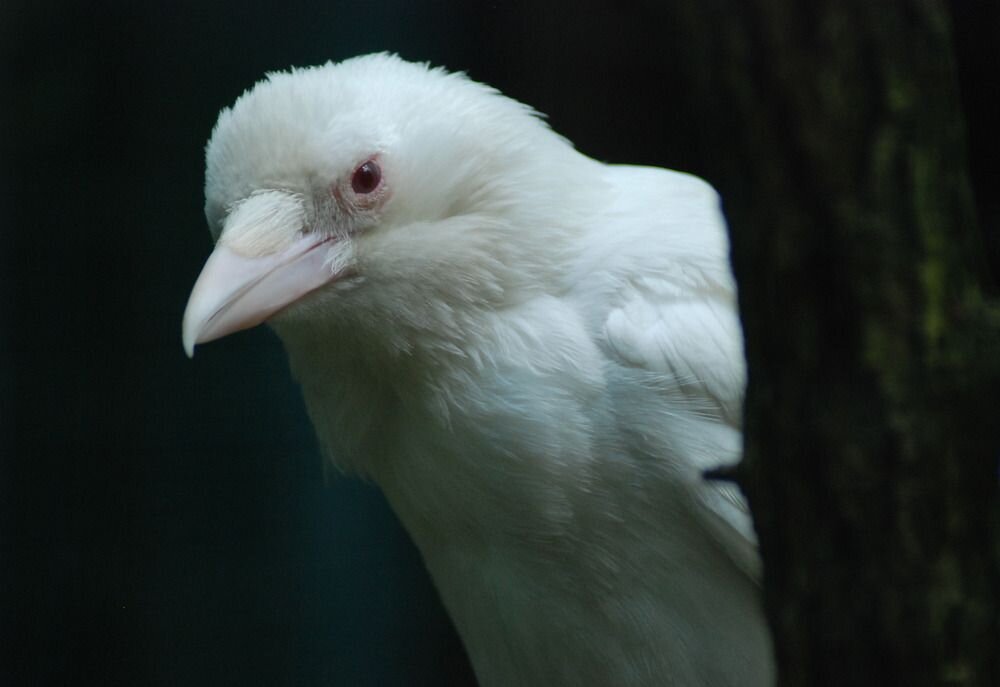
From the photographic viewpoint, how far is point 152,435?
9.61 feet

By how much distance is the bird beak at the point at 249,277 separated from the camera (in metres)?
1.67

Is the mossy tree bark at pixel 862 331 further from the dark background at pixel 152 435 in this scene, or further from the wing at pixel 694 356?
Answer: the dark background at pixel 152 435

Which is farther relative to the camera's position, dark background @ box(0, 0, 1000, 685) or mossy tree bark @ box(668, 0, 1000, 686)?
dark background @ box(0, 0, 1000, 685)

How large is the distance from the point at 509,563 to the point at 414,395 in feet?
0.86

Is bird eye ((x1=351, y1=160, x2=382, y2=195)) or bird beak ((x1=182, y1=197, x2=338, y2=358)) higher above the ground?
bird eye ((x1=351, y1=160, x2=382, y2=195))

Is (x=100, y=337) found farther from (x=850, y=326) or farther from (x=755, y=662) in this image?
(x=850, y=326)

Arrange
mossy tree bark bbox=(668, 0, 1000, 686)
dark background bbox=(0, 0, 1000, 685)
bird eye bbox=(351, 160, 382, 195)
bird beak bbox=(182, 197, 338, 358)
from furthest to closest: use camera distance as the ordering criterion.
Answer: dark background bbox=(0, 0, 1000, 685) < bird eye bbox=(351, 160, 382, 195) < bird beak bbox=(182, 197, 338, 358) < mossy tree bark bbox=(668, 0, 1000, 686)

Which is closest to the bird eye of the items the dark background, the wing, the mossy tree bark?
the wing

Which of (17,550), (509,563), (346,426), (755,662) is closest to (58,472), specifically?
(17,550)

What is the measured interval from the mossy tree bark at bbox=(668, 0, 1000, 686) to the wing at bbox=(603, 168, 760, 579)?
0.72m

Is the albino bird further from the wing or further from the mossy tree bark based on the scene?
the mossy tree bark

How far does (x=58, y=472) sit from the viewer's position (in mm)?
2928

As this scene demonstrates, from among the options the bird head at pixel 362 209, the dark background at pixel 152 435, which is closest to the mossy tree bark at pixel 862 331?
the bird head at pixel 362 209

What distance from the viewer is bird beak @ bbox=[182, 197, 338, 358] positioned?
1.67 metres
